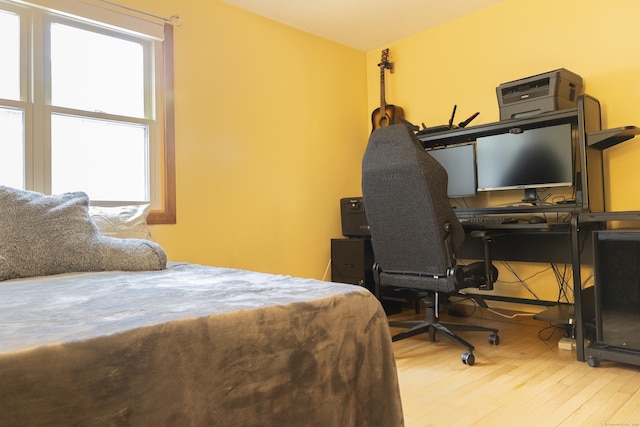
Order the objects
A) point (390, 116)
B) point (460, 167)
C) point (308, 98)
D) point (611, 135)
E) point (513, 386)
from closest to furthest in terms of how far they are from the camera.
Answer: point (513, 386) < point (611, 135) < point (460, 167) < point (308, 98) < point (390, 116)

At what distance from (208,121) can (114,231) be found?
1.20 metres

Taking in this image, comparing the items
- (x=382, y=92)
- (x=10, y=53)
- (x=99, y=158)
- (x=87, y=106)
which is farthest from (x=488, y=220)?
(x=10, y=53)

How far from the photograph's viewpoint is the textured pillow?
170cm

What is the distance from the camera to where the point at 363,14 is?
3533mm

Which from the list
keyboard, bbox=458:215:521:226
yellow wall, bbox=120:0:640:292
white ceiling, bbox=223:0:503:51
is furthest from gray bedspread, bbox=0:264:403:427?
white ceiling, bbox=223:0:503:51

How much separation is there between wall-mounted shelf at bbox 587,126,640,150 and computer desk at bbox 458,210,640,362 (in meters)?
0.43

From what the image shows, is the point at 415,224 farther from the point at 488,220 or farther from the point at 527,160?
the point at 527,160

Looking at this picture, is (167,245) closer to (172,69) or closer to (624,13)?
(172,69)

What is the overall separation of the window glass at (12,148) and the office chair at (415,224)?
1.92 meters

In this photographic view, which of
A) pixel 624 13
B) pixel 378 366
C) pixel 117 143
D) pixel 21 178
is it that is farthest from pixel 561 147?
pixel 21 178

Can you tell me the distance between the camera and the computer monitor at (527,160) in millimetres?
2828

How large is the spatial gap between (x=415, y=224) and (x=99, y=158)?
1.99 metres

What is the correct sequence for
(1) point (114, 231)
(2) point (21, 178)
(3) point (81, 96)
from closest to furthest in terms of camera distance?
1. (1) point (114, 231)
2. (2) point (21, 178)
3. (3) point (81, 96)

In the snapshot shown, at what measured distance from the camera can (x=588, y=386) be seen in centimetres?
196
